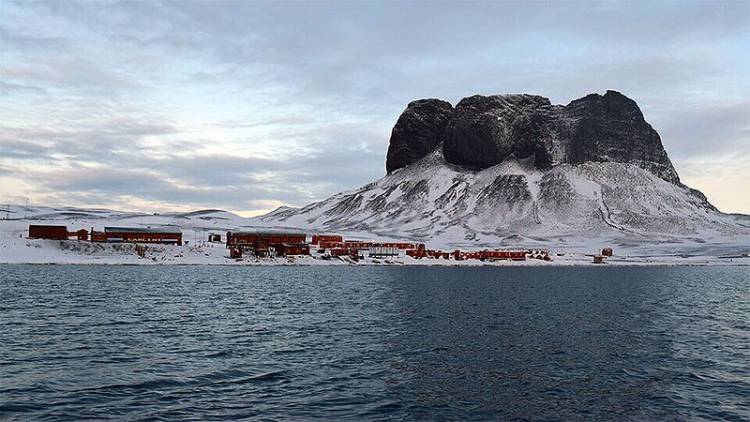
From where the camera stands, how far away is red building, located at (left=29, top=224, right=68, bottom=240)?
175137mm

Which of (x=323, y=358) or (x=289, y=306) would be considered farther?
(x=289, y=306)

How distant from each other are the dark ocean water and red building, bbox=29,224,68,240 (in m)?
104

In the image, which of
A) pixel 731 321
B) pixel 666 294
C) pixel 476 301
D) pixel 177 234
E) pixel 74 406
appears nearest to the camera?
pixel 74 406

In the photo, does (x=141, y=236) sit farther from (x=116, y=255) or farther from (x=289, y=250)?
(x=289, y=250)

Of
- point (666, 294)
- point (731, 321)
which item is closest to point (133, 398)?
point (731, 321)

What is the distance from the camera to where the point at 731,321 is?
6712 centimetres

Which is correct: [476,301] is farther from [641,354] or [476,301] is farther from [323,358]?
[323,358]

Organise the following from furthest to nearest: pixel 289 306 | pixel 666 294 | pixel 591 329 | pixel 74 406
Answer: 1. pixel 666 294
2. pixel 289 306
3. pixel 591 329
4. pixel 74 406

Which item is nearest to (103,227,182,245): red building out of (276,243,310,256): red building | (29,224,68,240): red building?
(29,224,68,240): red building

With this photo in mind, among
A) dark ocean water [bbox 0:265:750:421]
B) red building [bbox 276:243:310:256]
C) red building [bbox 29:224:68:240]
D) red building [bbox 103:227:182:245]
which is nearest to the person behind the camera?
dark ocean water [bbox 0:265:750:421]

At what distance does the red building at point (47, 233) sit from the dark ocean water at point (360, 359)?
104481 mm

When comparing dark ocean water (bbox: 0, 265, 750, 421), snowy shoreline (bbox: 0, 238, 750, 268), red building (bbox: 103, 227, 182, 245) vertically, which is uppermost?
red building (bbox: 103, 227, 182, 245)

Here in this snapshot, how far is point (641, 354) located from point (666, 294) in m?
64.6

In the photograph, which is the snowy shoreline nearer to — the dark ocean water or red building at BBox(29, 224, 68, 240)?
red building at BBox(29, 224, 68, 240)
